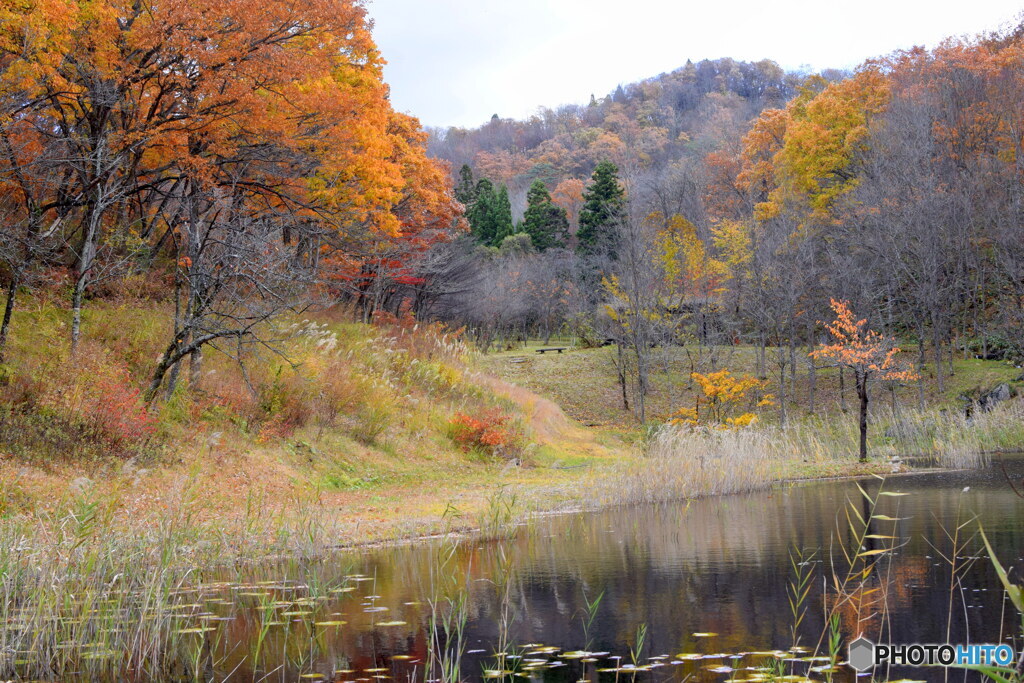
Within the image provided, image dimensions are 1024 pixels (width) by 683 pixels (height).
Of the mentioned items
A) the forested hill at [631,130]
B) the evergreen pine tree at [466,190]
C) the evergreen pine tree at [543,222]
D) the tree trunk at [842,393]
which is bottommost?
the tree trunk at [842,393]

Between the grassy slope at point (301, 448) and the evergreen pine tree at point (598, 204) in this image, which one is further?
the evergreen pine tree at point (598, 204)

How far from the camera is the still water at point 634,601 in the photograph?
6.65 meters

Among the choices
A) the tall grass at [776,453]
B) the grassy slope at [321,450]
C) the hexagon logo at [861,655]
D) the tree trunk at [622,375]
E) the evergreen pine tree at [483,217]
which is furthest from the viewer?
the evergreen pine tree at [483,217]

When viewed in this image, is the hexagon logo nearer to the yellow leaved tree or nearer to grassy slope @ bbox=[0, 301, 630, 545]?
grassy slope @ bbox=[0, 301, 630, 545]

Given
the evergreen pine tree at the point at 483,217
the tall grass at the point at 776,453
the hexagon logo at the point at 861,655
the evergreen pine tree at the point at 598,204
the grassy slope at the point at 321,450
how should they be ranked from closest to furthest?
the hexagon logo at the point at 861,655 → the grassy slope at the point at 321,450 → the tall grass at the point at 776,453 → the evergreen pine tree at the point at 598,204 → the evergreen pine tree at the point at 483,217

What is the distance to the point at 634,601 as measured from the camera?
339 inches

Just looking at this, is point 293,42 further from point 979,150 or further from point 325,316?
point 979,150

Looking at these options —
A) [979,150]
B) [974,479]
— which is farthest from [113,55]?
[979,150]

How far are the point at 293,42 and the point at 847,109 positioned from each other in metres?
33.4

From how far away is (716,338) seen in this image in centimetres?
4012

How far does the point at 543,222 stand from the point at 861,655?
58058mm

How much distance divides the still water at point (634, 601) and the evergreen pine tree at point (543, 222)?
50099mm

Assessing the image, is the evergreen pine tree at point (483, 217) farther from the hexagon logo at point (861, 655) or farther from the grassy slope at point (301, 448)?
the hexagon logo at point (861, 655)

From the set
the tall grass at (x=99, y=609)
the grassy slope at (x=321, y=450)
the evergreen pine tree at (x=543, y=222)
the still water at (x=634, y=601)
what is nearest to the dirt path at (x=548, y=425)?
the grassy slope at (x=321, y=450)
